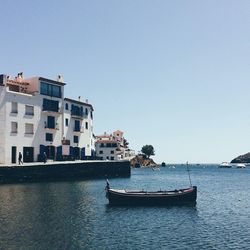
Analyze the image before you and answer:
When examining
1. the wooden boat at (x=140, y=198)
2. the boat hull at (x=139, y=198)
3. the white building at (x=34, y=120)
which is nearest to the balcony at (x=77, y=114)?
the white building at (x=34, y=120)

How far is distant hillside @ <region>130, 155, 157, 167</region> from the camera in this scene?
176775 millimetres

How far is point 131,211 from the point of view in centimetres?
3725

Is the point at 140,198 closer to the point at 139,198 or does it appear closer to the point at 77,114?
the point at 139,198

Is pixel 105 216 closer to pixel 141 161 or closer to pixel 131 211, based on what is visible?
pixel 131 211

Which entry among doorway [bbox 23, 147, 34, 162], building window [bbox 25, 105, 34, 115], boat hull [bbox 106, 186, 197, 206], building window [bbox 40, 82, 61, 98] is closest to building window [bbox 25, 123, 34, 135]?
building window [bbox 25, 105, 34, 115]

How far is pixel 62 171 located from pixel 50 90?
1839 cm

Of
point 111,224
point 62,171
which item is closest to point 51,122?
point 62,171

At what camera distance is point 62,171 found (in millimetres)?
66125

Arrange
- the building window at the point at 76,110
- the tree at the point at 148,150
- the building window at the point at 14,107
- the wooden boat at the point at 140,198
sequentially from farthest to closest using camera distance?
1. the tree at the point at 148,150
2. the building window at the point at 76,110
3. the building window at the point at 14,107
4. the wooden boat at the point at 140,198

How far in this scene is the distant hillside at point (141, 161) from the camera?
177 m

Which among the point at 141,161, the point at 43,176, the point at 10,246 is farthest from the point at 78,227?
the point at 141,161

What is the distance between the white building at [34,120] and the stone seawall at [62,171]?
6.89 metres

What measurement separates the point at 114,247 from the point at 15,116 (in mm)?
48671

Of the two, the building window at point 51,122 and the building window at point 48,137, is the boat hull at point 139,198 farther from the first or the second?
the building window at point 51,122
